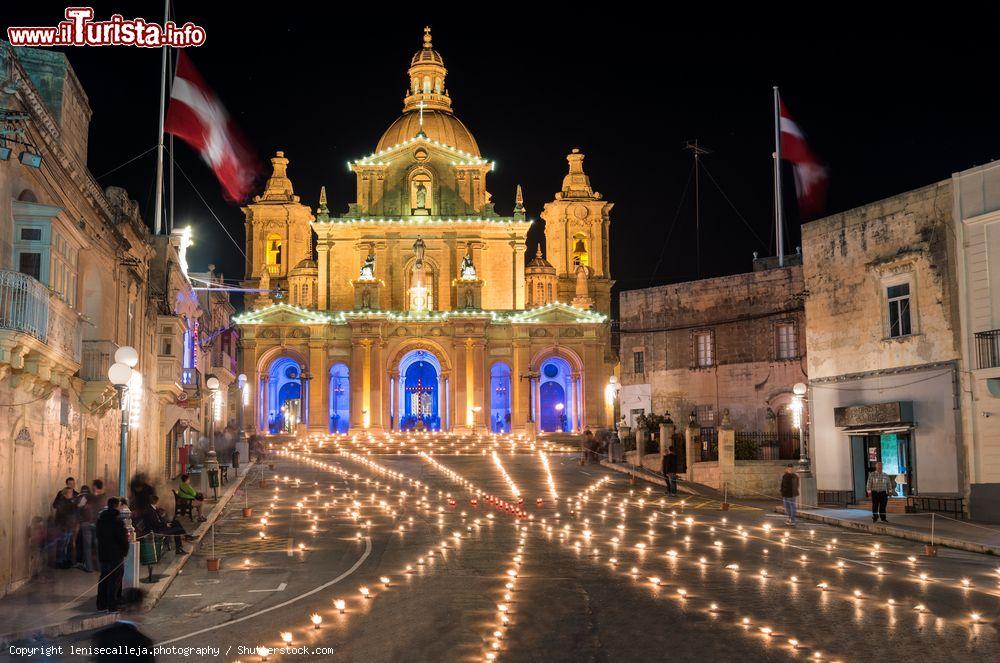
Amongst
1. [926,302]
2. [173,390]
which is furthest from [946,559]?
[173,390]

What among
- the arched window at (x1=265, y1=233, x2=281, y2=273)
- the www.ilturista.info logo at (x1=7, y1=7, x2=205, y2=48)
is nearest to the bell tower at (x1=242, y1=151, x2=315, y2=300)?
the arched window at (x1=265, y1=233, x2=281, y2=273)

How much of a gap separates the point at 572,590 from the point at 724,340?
1354 inches

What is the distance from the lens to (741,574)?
17.3m

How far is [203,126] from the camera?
101 feet

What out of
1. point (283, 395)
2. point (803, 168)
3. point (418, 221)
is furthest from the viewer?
point (418, 221)

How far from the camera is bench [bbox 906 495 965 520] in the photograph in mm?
28188

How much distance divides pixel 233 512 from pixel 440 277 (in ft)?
143

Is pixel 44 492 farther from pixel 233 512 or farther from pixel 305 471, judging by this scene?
pixel 305 471

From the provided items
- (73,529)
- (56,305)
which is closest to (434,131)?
(56,305)

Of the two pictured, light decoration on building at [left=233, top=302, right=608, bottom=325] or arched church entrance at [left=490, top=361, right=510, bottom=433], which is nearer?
light decoration on building at [left=233, top=302, right=608, bottom=325]

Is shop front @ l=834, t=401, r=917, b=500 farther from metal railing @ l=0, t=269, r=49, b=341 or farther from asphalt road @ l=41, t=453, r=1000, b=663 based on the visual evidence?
metal railing @ l=0, t=269, r=49, b=341

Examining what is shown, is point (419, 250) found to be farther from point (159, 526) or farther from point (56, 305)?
point (56, 305)

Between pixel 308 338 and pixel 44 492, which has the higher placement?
pixel 308 338

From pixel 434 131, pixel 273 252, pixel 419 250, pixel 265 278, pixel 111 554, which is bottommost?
pixel 111 554
